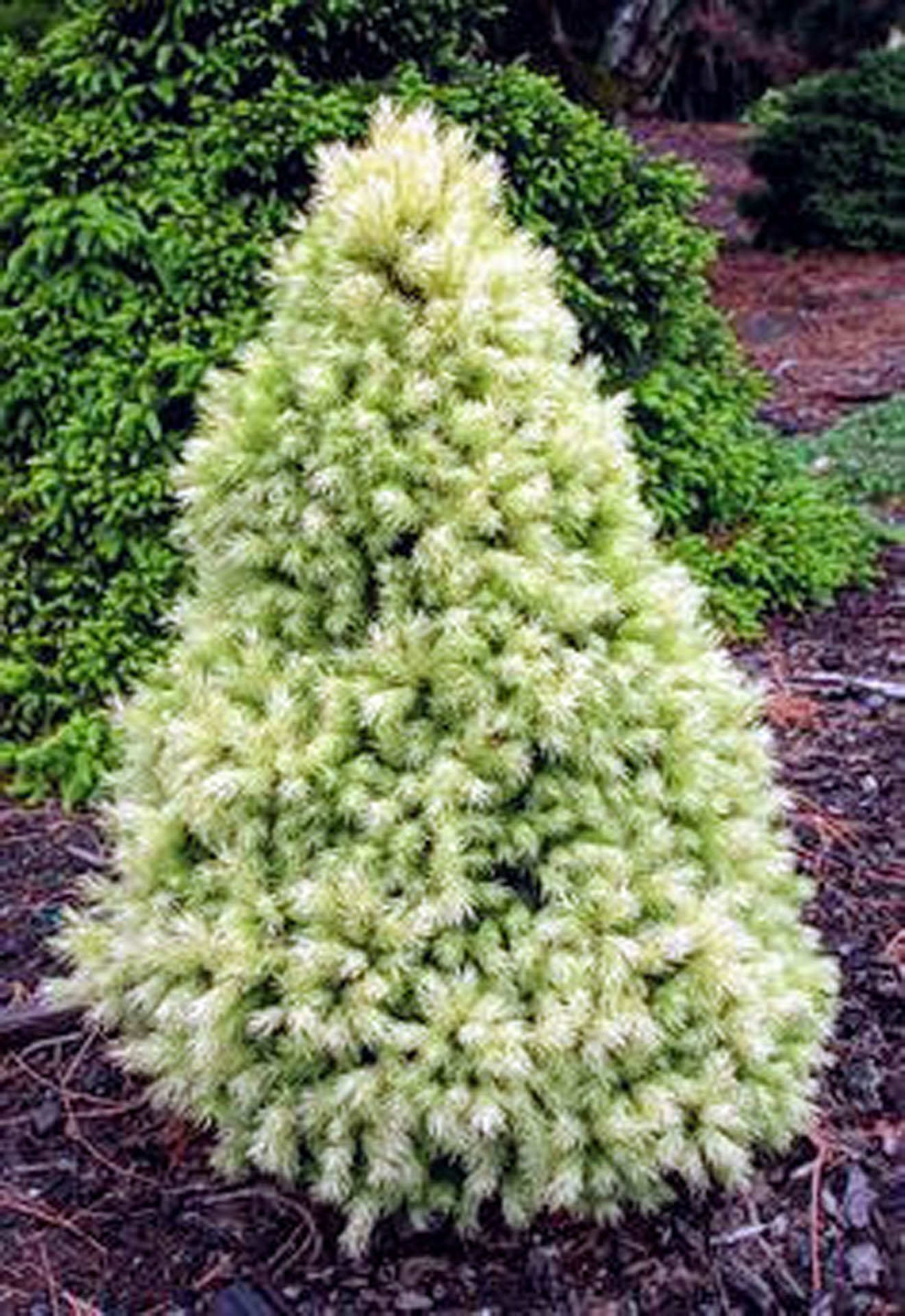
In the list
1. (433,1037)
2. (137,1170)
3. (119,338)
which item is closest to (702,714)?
(433,1037)

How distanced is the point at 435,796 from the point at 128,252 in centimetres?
227

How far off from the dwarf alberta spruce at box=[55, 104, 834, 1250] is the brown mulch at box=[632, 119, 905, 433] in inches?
158

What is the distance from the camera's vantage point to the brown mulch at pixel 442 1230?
2.34 m

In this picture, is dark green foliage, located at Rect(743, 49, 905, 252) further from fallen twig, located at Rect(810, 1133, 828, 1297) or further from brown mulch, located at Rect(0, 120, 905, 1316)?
fallen twig, located at Rect(810, 1133, 828, 1297)

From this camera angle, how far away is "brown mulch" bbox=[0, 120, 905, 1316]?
2344mm

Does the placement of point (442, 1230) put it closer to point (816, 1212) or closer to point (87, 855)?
point (816, 1212)

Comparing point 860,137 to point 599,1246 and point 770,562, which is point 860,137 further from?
point 599,1246

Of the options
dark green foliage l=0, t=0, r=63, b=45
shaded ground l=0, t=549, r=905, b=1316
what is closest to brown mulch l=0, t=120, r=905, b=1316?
shaded ground l=0, t=549, r=905, b=1316

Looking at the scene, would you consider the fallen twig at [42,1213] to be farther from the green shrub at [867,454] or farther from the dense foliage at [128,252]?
the green shrub at [867,454]

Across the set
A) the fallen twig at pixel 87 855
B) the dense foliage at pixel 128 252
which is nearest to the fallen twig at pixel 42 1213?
the fallen twig at pixel 87 855

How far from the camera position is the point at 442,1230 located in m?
2.41

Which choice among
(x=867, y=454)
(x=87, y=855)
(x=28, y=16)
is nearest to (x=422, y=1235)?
(x=87, y=855)

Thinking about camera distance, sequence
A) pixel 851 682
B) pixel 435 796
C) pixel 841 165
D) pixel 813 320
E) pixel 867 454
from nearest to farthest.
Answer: pixel 435 796 < pixel 851 682 < pixel 867 454 < pixel 813 320 < pixel 841 165

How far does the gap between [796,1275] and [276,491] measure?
129cm
